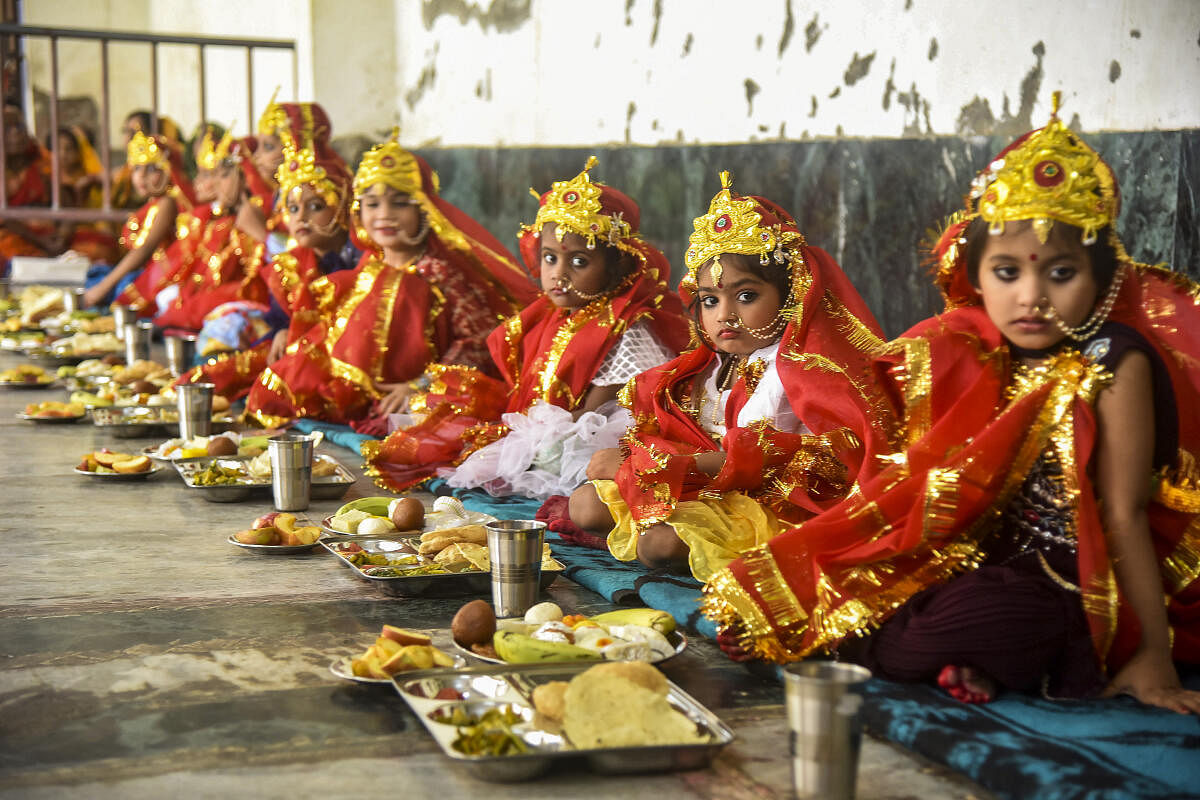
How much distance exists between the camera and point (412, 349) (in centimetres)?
527

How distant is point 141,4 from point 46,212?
7.76m

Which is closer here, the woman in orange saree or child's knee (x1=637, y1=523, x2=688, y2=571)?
child's knee (x1=637, y1=523, x2=688, y2=571)

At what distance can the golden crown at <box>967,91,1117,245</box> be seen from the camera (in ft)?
7.80

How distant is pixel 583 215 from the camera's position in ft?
13.5

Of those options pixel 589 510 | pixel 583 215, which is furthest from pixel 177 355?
pixel 589 510

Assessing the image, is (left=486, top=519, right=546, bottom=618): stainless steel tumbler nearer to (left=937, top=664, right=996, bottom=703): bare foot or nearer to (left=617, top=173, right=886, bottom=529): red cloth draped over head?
(left=617, top=173, right=886, bottom=529): red cloth draped over head

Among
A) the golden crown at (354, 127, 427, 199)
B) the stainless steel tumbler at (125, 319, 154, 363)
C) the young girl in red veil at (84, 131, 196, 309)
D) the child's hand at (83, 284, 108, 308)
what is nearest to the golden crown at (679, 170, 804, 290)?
the golden crown at (354, 127, 427, 199)

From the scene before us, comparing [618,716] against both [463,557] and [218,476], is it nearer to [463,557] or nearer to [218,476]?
[463,557]

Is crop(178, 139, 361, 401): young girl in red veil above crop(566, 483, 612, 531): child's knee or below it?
above

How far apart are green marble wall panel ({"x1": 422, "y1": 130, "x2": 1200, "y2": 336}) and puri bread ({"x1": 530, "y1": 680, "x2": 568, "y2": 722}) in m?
2.39

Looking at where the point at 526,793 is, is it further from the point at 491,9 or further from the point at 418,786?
the point at 491,9

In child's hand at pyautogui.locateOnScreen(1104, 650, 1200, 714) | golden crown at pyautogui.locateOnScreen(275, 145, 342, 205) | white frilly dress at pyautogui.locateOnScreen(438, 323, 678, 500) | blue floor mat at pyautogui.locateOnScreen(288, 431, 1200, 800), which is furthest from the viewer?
golden crown at pyautogui.locateOnScreen(275, 145, 342, 205)

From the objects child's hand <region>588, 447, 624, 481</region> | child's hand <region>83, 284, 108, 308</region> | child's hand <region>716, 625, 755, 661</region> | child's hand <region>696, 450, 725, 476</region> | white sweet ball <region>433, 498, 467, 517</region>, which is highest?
child's hand <region>83, 284, 108, 308</region>

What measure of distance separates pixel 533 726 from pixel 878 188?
3240mm
